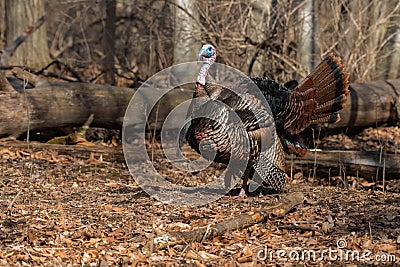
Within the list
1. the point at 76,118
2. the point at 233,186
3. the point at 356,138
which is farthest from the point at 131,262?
the point at 356,138

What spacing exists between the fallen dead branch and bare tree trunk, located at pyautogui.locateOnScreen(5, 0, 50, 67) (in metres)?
7.18

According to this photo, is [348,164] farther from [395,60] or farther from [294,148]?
[395,60]

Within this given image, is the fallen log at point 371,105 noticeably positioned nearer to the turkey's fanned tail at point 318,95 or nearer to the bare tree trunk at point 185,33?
the bare tree trunk at point 185,33

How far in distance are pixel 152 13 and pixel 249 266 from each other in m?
7.44

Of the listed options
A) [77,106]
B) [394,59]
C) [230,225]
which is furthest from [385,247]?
[394,59]

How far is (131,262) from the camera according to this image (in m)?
4.02

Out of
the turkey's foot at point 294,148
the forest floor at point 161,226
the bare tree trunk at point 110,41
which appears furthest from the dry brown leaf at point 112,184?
the bare tree trunk at point 110,41

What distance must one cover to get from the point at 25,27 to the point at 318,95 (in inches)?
269

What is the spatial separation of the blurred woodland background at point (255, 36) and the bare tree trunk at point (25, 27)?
18mm

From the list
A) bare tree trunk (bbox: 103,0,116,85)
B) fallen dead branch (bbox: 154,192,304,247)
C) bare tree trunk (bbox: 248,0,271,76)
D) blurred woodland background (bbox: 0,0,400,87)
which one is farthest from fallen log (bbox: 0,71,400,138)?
bare tree trunk (bbox: 103,0,116,85)

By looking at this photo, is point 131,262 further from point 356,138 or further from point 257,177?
point 356,138

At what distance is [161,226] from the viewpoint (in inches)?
190

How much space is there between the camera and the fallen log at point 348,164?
272 inches

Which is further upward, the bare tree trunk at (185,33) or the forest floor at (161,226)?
the bare tree trunk at (185,33)
